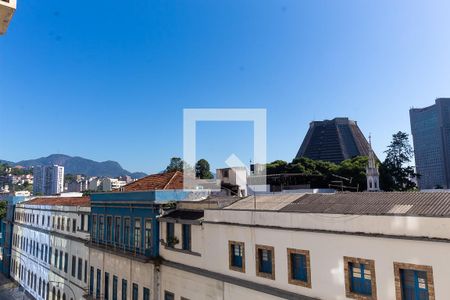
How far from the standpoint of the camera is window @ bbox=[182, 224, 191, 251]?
18844 millimetres

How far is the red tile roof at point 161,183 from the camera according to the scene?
23827 millimetres

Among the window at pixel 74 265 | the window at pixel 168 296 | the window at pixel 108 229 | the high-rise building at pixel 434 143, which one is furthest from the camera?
the high-rise building at pixel 434 143

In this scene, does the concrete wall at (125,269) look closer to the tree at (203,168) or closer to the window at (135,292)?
the window at (135,292)

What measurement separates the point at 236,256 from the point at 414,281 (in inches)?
303

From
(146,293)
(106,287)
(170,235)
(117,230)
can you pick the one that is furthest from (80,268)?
(170,235)

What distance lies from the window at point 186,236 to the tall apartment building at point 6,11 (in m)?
12.9

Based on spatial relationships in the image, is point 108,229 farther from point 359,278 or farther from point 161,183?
point 359,278

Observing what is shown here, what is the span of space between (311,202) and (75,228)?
26.2 metres

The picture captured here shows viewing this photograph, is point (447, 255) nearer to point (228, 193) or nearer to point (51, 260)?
point (228, 193)

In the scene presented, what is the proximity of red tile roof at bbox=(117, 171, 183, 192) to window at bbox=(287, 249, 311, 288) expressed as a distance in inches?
467

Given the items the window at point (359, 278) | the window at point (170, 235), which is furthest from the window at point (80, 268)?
the window at point (359, 278)

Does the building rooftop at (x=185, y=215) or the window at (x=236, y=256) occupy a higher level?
the building rooftop at (x=185, y=215)

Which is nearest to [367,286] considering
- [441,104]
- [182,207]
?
[182,207]

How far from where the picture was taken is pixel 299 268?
13.1 m
